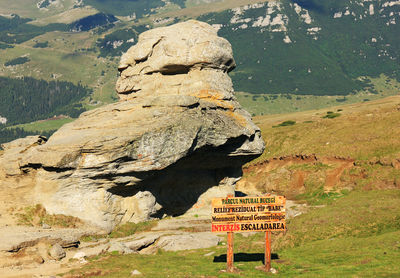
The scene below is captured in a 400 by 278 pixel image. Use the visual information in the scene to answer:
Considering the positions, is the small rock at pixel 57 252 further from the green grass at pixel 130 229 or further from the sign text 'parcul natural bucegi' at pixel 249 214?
the sign text 'parcul natural bucegi' at pixel 249 214

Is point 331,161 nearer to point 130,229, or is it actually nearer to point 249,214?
point 130,229

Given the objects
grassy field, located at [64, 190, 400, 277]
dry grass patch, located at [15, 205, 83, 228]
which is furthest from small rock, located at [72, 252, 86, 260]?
dry grass patch, located at [15, 205, 83, 228]

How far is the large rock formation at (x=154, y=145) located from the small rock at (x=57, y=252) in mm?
7550

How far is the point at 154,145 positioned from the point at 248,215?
1610 centimetres

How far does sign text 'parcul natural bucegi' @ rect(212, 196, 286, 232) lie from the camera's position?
91.3 ft

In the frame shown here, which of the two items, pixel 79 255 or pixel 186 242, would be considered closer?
pixel 79 255

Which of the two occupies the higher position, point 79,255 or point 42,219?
point 79,255

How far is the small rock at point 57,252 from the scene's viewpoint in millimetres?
32250

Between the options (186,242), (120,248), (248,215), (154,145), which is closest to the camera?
(248,215)

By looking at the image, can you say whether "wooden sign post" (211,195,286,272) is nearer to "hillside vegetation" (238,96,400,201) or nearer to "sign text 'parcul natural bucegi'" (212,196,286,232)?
"sign text 'parcul natural bucegi'" (212,196,286,232)

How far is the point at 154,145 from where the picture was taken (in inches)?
1619

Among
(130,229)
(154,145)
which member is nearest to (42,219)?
(130,229)

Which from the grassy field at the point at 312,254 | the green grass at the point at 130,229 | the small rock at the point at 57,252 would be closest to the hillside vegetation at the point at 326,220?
the grassy field at the point at 312,254

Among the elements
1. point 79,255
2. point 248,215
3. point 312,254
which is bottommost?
point 312,254
